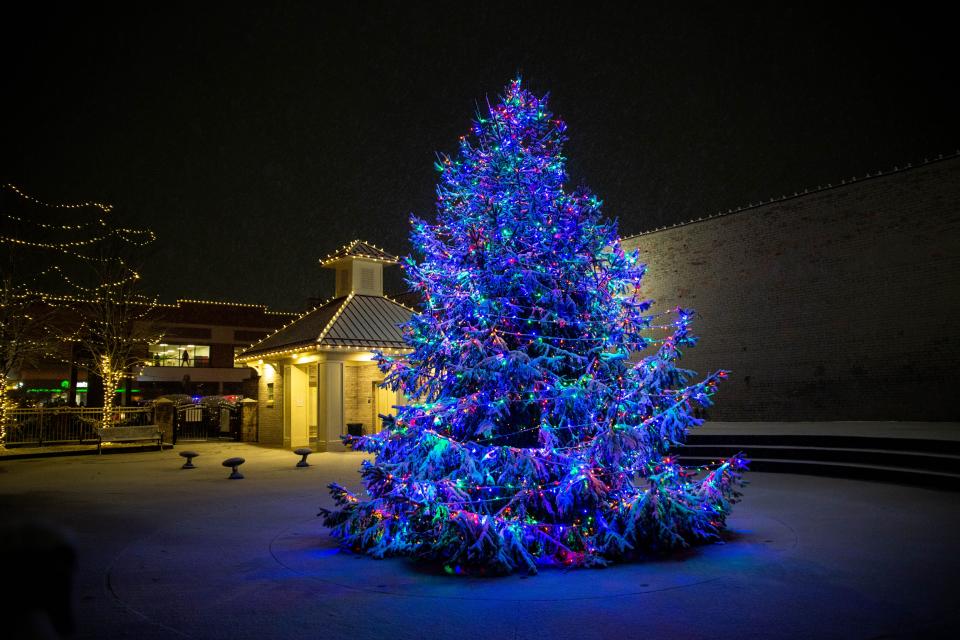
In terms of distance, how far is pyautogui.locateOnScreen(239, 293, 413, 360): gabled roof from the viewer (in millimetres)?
21250

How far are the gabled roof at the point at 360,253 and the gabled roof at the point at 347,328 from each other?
4.77 ft

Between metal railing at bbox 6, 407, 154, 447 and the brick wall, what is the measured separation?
841 inches

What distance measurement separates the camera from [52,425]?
23.5m

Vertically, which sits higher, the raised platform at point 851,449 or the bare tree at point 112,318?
the bare tree at point 112,318

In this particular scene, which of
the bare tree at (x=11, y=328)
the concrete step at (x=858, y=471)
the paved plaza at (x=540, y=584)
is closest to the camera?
the paved plaza at (x=540, y=584)

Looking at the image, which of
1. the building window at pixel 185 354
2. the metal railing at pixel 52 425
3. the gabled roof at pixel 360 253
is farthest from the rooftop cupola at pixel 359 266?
the building window at pixel 185 354

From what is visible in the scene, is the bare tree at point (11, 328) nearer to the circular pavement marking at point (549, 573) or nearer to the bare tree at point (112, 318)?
the bare tree at point (112, 318)

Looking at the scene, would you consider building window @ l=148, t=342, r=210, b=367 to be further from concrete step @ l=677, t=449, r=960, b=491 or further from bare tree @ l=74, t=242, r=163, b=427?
concrete step @ l=677, t=449, r=960, b=491

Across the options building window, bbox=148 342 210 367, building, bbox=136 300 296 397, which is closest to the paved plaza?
building, bbox=136 300 296 397

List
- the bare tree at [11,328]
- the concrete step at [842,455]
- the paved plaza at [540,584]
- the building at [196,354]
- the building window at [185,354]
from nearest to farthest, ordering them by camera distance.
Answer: the paved plaza at [540,584], the concrete step at [842,455], the bare tree at [11,328], the building at [196,354], the building window at [185,354]

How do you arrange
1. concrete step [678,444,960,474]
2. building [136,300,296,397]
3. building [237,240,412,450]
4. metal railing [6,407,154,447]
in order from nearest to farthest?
concrete step [678,444,960,474], building [237,240,412,450], metal railing [6,407,154,447], building [136,300,296,397]

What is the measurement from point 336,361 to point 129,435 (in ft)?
25.3

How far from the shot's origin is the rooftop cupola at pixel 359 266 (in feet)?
80.4

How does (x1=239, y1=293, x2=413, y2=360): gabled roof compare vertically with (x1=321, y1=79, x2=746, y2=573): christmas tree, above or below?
above
